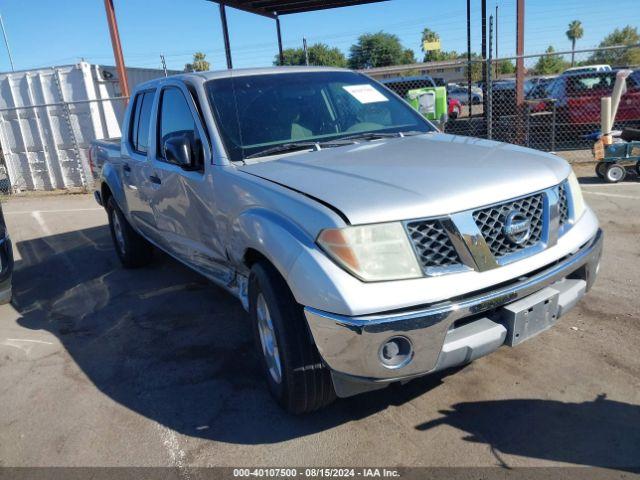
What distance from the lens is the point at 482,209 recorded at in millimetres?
2426

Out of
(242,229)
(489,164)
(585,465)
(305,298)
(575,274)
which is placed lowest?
(585,465)

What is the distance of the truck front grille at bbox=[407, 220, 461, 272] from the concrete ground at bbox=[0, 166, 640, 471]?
0.96m

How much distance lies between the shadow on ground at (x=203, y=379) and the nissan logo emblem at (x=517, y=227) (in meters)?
0.98

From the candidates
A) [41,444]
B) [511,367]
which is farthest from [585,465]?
[41,444]

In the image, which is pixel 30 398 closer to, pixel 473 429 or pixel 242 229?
pixel 242 229

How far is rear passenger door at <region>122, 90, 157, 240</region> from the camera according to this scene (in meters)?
4.59

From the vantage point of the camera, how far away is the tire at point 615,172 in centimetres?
800

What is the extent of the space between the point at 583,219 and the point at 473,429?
1324mm

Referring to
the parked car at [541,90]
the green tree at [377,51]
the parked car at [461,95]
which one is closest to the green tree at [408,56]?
the green tree at [377,51]

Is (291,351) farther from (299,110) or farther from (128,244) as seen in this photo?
(128,244)

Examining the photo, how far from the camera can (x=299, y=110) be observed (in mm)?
3725

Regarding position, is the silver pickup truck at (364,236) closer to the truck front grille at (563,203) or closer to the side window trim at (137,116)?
the truck front grille at (563,203)

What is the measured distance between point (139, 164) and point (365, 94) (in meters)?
2.06

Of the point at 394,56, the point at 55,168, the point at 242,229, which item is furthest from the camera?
the point at 394,56
